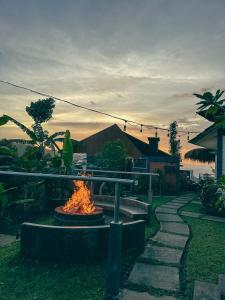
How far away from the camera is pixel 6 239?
5914 millimetres

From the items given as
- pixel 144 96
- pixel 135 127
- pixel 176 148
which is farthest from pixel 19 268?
pixel 176 148

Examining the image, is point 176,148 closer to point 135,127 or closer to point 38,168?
point 135,127

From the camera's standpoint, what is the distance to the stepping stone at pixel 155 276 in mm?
3869

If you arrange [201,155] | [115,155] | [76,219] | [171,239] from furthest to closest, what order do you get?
[201,155], [115,155], [171,239], [76,219]

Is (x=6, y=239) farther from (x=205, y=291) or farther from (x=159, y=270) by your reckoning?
(x=205, y=291)

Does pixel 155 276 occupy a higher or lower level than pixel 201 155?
lower

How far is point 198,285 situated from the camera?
391 cm

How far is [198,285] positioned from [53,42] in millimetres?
7090

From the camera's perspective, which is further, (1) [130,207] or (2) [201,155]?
(2) [201,155]

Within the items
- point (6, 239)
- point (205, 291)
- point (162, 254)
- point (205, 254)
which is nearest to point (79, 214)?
point (6, 239)

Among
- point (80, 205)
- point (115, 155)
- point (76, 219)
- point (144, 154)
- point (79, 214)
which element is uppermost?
point (144, 154)

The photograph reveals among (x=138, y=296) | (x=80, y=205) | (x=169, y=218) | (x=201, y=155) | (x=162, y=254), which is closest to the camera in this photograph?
(x=138, y=296)

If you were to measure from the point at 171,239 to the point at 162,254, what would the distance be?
118 centimetres

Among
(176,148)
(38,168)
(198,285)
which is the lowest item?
(198,285)
